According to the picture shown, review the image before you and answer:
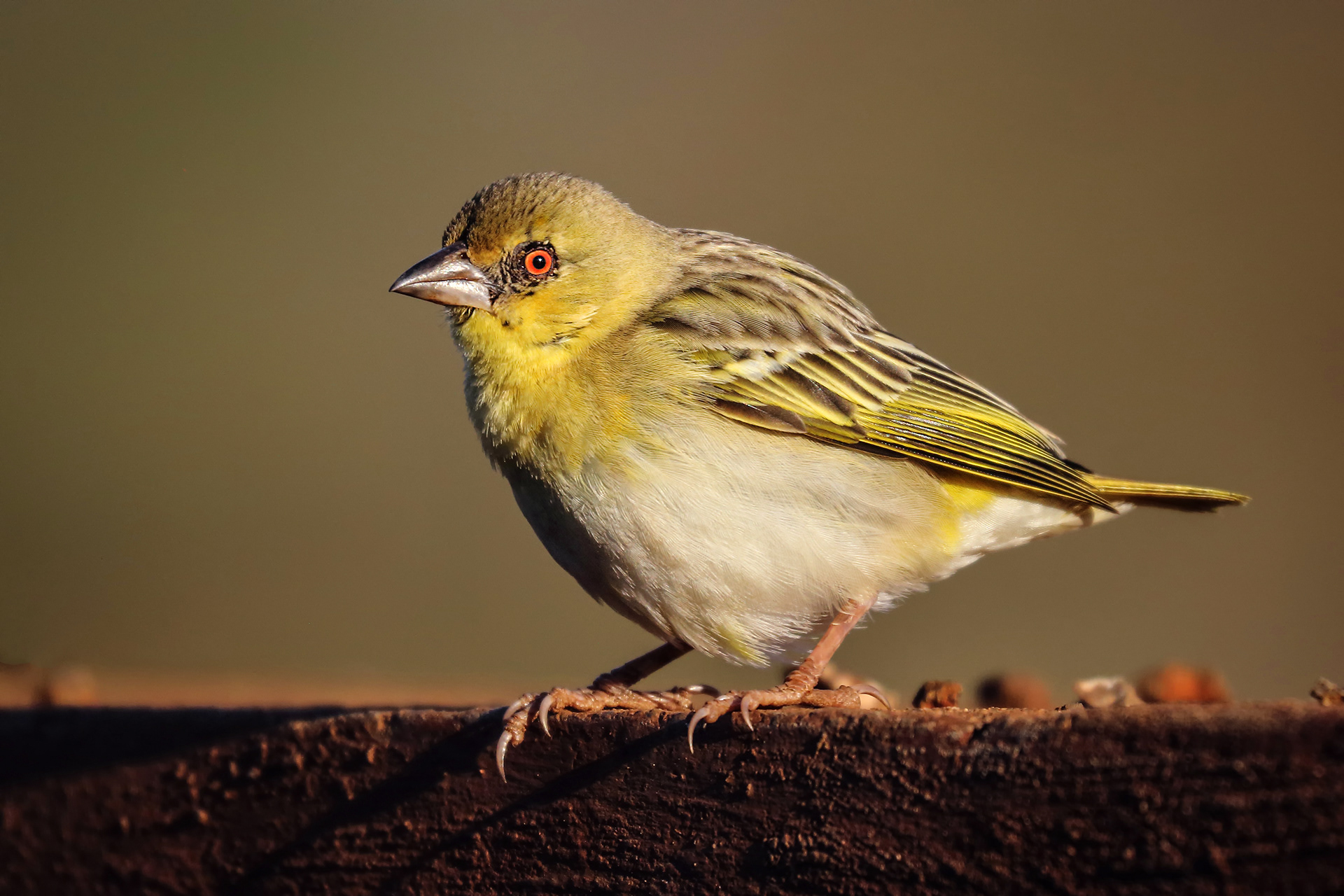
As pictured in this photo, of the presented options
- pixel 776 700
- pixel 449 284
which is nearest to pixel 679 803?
pixel 776 700

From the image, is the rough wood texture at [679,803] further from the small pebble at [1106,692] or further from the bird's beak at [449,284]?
the bird's beak at [449,284]

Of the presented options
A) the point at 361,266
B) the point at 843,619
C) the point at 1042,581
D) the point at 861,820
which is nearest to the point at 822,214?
the point at 1042,581

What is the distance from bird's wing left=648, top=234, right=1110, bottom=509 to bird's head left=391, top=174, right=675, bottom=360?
203 mm

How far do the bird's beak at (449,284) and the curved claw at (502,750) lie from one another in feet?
5.43

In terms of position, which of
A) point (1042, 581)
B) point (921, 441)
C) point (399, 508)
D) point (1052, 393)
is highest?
point (921, 441)

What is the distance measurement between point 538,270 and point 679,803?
203 centimetres

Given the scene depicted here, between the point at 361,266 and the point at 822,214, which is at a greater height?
the point at 822,214

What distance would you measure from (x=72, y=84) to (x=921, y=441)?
40.2ft

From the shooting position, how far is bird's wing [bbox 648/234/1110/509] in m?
3.70

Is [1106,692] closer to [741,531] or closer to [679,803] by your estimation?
[741,531]

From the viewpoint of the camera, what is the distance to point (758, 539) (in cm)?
339

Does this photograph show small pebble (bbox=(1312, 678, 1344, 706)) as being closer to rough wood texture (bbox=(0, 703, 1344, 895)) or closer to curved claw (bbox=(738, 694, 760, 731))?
rough wood texture (bbox=(0, 703, 1344, 895))

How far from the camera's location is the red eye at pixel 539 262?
395cm

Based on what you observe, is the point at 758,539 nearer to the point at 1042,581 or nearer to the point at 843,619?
the point at 843,619
